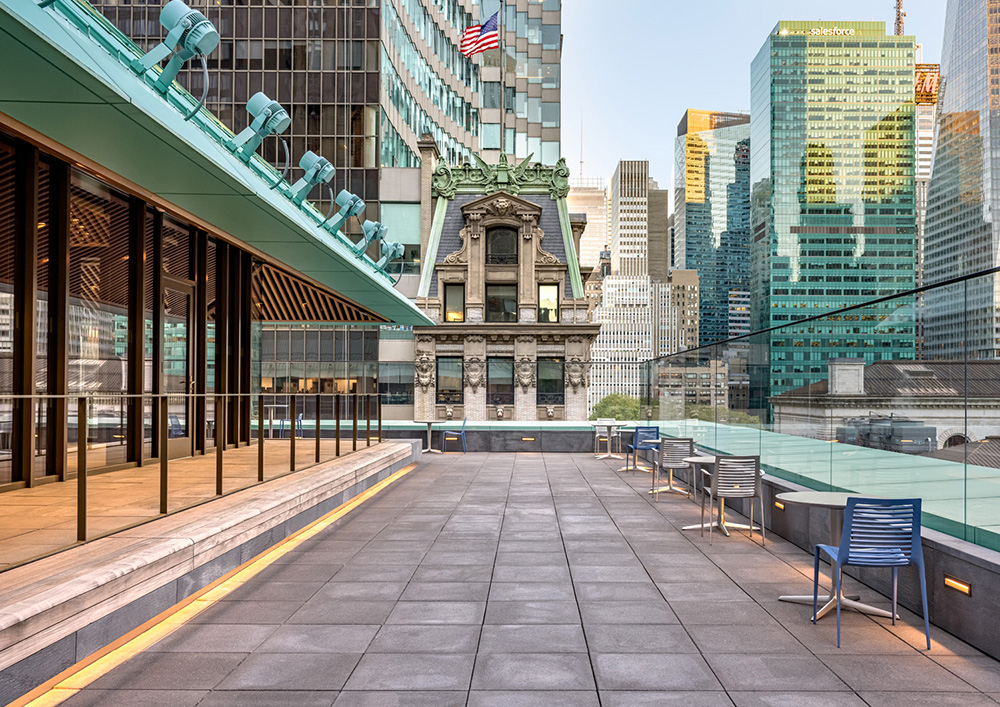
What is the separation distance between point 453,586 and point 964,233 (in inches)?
7328

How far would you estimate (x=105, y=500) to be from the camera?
22.3 feet

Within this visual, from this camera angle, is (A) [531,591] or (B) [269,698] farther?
(A) [531,591]

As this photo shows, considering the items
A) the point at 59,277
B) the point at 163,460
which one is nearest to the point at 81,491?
the point at 163,460

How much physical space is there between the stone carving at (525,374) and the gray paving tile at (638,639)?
35.0 m

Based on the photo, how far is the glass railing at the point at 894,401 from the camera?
6.14 metres

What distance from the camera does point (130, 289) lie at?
12.2m

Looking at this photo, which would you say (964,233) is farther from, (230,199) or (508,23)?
(230,199)

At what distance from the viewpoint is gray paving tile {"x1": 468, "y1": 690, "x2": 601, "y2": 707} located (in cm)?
471

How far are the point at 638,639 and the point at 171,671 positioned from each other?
3.38m

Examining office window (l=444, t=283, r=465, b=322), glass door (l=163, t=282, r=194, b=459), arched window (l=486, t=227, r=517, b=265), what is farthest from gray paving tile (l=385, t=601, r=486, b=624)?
arched window (l=486, t=227, r=517, b=265)

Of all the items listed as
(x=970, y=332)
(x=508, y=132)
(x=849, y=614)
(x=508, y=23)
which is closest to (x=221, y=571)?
(x=849, y=614)

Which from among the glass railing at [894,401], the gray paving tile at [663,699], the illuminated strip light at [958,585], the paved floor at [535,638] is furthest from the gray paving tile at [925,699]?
the glass railing at [894,401]

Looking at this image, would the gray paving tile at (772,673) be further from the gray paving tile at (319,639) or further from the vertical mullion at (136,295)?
the vertical mullion at (136,295)

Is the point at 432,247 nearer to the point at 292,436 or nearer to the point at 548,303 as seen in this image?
the point at 548,303
